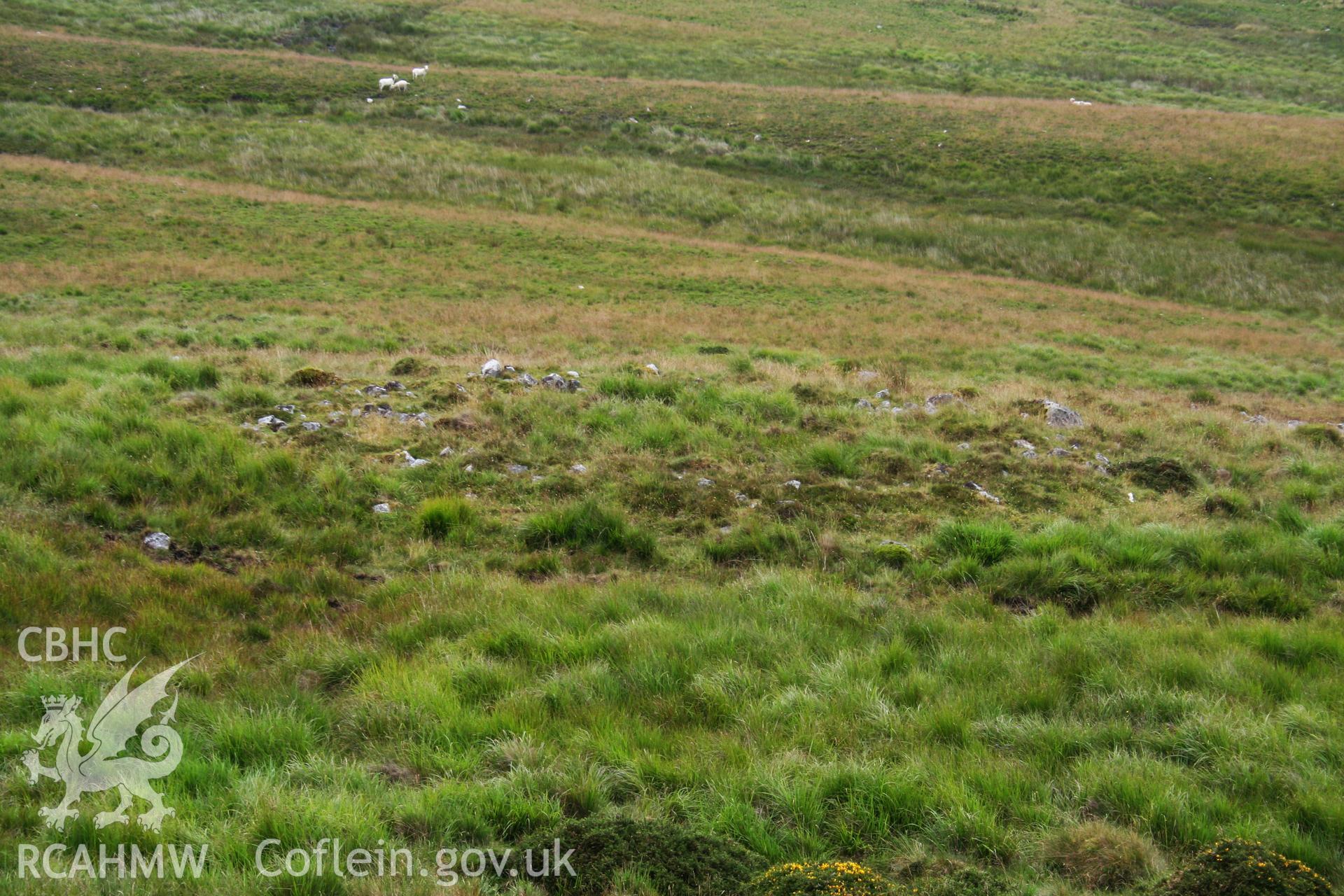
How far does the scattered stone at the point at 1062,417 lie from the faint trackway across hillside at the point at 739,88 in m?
42.2

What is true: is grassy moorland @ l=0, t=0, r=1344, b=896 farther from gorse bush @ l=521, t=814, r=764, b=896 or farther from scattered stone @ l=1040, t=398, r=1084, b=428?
scattered stone @ l=1040, t=398, r=1084, b=428

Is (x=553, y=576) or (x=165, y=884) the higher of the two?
(x=165, y=884)

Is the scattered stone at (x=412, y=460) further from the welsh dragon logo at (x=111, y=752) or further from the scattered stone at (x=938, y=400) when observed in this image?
the scattered stone at (x=938, y=400)

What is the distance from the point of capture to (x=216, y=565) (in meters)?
6.84

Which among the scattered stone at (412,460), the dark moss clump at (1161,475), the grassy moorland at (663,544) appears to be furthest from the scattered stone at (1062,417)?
the scattered stone at (412,460)

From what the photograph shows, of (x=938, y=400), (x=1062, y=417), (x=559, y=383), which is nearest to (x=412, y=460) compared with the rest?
(x=559, y=383)

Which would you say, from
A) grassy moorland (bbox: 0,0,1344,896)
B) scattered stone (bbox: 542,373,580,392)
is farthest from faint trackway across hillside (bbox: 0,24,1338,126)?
scattered stone (bbox: 542,373,580,392)

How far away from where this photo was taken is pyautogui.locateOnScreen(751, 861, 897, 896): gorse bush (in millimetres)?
3244

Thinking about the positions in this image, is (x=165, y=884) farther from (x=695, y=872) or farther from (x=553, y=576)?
(x=553, y=576)

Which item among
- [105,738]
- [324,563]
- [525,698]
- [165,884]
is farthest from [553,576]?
[165,884]

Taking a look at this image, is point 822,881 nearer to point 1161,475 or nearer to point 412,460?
point 412,460

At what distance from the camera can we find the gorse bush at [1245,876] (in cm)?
320

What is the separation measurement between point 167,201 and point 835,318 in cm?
2247

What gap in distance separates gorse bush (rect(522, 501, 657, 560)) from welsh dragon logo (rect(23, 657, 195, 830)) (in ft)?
11.7
